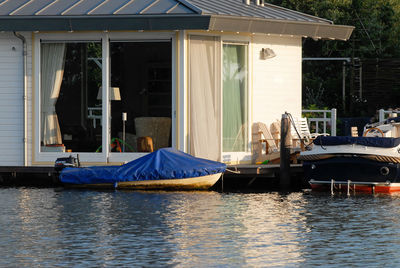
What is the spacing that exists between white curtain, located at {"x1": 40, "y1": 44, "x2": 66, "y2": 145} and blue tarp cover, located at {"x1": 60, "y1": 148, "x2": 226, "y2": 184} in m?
1.79

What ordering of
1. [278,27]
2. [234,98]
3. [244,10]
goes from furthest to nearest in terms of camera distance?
1. [244,10]
2. [234,98]
3. [278,27]

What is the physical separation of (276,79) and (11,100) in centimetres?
619

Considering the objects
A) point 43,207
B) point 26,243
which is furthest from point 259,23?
point 26,243

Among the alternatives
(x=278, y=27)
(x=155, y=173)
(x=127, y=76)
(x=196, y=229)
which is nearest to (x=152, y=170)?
(x=155, y=173)

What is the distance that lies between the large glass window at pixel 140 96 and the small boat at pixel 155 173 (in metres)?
1.55

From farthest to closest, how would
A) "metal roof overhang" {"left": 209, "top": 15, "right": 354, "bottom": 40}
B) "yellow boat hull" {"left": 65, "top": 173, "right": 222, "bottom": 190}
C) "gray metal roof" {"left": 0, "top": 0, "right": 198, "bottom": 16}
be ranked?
"gray metal roof" {"left": 0, "top": 0, "right": 198, "bottom": 16}
"metal roof overhang" {"left": 209, "top": 15, "right": 354, "bottom": 40}
"yellow boat hull" {"left": 65, "top": 173, "right": 222, "bottom": 190}

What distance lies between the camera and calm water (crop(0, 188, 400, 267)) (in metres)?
12.7

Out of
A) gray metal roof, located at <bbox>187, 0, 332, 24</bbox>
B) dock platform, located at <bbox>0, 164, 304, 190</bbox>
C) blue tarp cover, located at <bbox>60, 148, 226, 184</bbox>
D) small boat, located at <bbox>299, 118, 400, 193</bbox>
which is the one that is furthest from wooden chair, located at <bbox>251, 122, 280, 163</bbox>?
gray metal roof, located at <bbox>187, 0, 332, 24</bbox>

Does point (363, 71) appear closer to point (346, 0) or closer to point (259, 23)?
point (346, 0)

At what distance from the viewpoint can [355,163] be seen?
2022 centimetres

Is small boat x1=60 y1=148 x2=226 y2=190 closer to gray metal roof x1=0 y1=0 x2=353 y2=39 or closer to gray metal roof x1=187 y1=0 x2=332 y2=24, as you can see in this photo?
gray metal roof x1=0 y1=0 x2=353 y2=39

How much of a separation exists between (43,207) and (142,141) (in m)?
4.53

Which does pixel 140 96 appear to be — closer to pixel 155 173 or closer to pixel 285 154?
pixel 155 173

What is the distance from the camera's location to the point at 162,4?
21.2 meters
